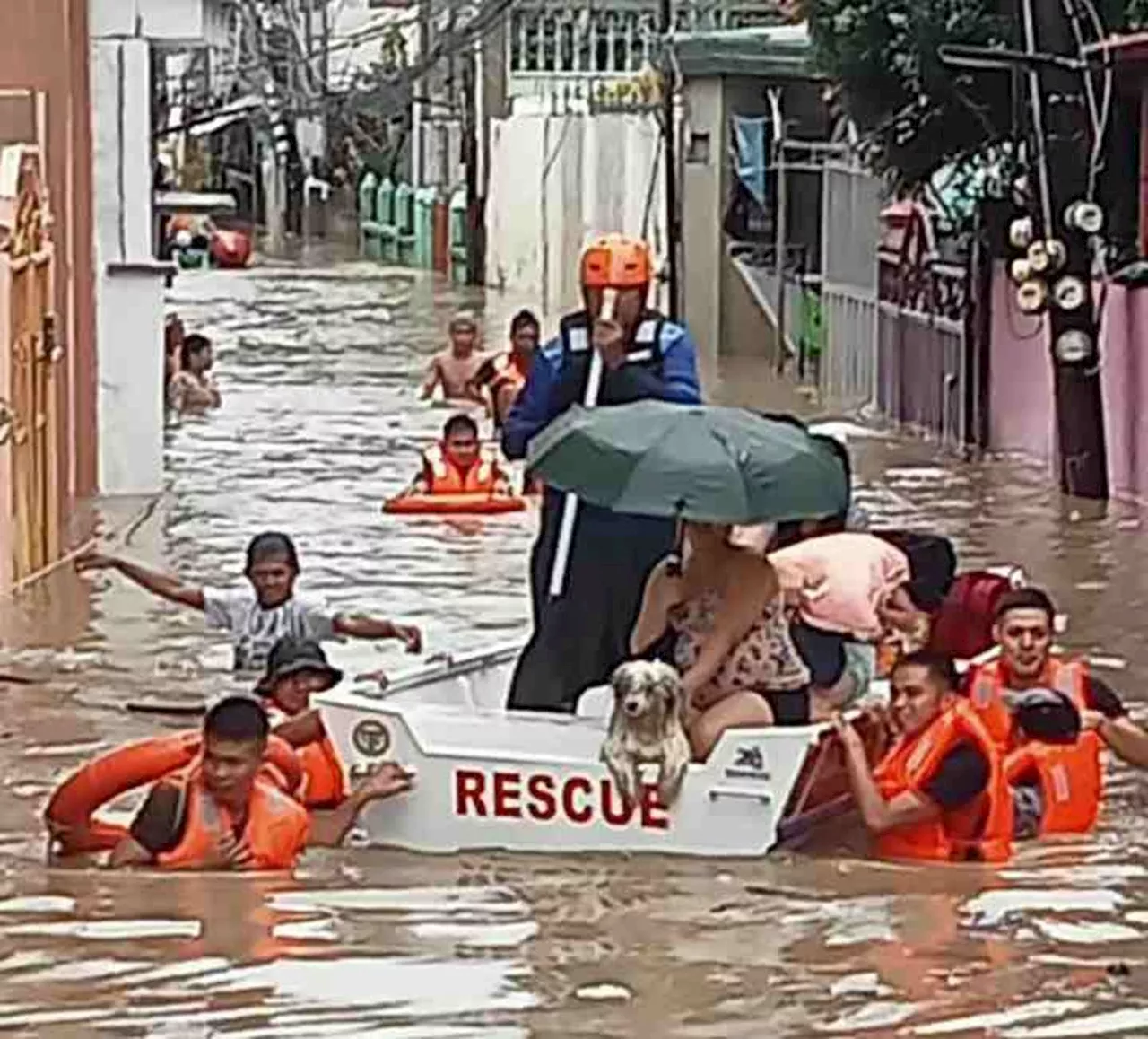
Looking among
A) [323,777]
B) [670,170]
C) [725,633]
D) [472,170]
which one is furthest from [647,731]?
[472,170]

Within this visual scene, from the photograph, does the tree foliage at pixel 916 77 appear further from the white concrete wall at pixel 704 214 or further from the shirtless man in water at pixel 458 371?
the white concrete wall at pixel 704 214

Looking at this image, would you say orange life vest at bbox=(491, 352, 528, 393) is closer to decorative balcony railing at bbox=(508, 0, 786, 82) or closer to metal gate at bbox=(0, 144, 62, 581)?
metal gate at bbox=(0, 144, 62, 581)

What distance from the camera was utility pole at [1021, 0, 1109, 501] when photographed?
20.8 meters

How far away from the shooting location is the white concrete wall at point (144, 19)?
20125 millimetres

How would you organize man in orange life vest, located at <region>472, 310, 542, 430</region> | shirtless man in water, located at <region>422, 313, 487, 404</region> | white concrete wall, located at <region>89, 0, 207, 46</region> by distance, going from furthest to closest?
shirtless man in water, located at <region>422, 313, 487, 404</region> → man in orange life vest, located at <region>472, 310, 542, 430</region> → white concrete wall, located at <region>89, 0, 207, 46</region>

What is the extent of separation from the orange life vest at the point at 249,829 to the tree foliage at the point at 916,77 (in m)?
14.5

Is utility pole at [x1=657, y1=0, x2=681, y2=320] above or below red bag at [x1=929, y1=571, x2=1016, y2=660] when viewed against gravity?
above

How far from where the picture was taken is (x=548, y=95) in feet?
166

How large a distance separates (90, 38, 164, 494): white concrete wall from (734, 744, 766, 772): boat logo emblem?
37.4 feet

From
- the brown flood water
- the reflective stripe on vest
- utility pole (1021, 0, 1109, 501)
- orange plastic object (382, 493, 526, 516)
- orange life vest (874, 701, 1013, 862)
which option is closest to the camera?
the brown flood water

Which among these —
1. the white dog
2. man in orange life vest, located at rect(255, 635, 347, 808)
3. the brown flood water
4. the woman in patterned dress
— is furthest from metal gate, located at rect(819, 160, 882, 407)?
the white dog

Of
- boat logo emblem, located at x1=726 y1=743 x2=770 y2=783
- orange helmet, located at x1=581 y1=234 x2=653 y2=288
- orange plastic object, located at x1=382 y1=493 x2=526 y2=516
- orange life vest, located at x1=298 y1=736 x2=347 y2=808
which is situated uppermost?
orange helmet, located at x1=581 y1=234 x2=653 y2=288

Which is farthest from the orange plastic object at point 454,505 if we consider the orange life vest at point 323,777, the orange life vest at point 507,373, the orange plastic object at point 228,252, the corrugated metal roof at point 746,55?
the orange plastic object at point 228,252

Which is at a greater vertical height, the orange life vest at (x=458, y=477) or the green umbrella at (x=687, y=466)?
the green umbrella at (x=687, y=466)
